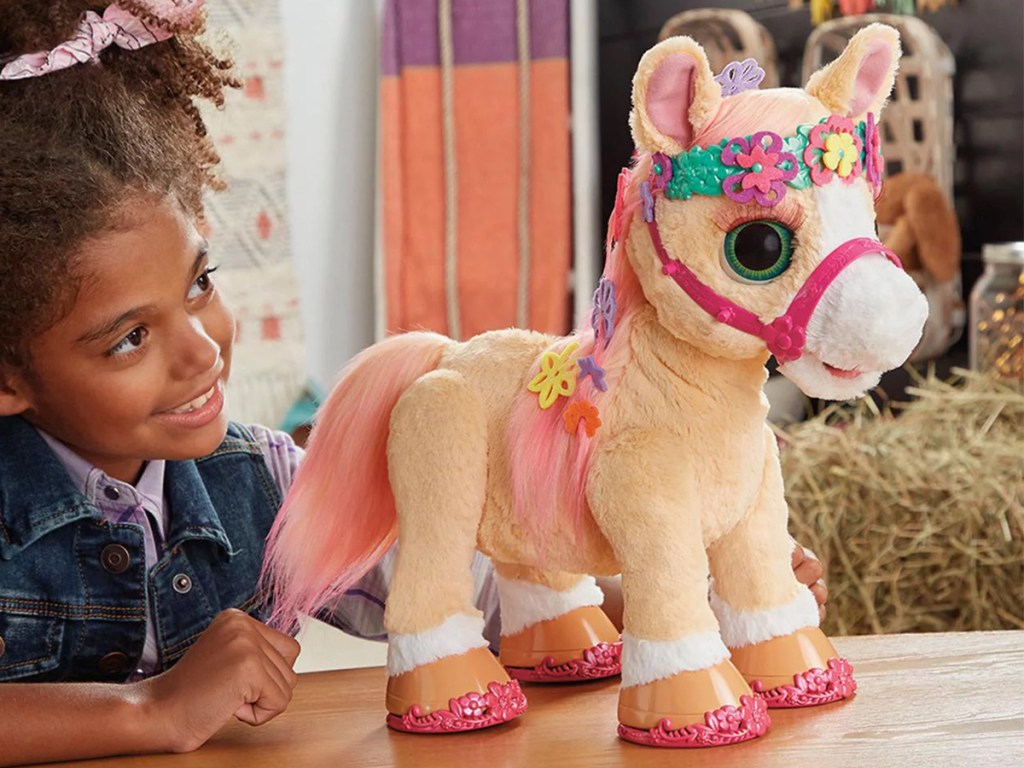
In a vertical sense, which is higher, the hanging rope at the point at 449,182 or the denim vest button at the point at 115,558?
the hanging rope at the point at 449,182

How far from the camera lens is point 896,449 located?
1.35 m

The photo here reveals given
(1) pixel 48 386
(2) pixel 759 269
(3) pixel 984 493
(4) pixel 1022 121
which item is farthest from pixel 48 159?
(4) pixel 1022 121

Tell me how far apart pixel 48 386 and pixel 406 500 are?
22 centimetres

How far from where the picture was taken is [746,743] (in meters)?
0.58

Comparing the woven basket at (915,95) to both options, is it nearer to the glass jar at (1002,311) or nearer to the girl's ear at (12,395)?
the glass jar at (1002,311)

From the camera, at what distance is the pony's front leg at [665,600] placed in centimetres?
58

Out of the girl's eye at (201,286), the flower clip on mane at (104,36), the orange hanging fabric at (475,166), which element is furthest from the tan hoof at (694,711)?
the orange hanging fabric at (475,166)

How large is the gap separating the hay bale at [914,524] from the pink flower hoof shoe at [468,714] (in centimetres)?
72

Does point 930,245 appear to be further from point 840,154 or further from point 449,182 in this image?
point 840,154

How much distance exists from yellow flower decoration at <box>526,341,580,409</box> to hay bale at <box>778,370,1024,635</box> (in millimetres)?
730

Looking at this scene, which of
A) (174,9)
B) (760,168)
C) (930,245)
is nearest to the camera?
(760,168)

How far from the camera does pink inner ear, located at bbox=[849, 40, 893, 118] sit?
59 centimetres

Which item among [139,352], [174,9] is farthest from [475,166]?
[139,352]

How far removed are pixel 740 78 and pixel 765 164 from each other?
61 mm
